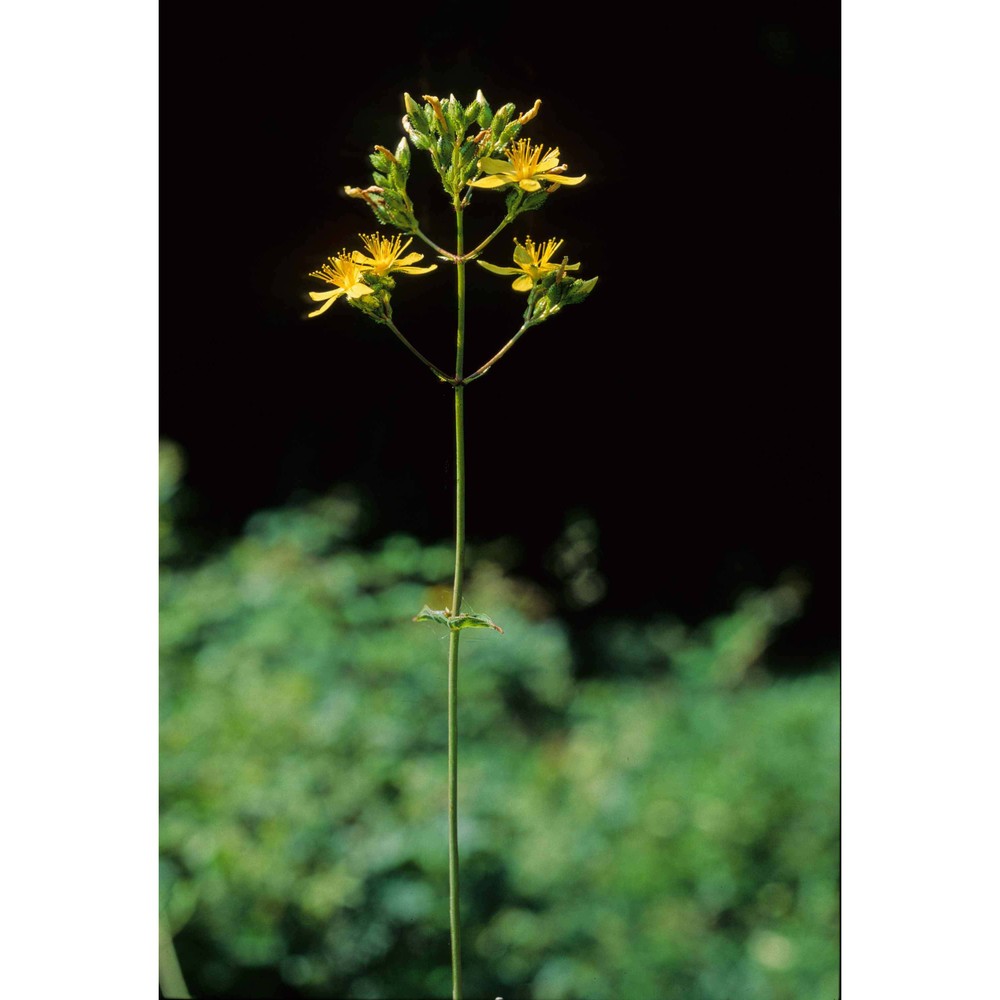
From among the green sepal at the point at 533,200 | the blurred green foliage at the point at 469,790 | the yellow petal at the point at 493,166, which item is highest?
the yellow petal at the point at 493,166

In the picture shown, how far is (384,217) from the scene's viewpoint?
826mm

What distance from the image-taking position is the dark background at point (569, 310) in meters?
1.09

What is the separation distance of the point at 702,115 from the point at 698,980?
37.9 inches

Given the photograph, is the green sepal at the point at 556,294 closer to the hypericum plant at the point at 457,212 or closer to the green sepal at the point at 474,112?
the hypericum plant at the point at 457,212

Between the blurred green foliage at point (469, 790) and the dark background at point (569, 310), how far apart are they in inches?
2.1

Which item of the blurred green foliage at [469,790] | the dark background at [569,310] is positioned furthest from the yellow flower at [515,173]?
the blurred green foliage at [469,790]

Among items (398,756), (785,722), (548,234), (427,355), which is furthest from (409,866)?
(548,234)

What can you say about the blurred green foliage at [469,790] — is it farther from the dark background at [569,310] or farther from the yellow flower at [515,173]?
the yellow flower at [515,173]

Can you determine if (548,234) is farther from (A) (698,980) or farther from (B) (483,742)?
(A) (698,980)

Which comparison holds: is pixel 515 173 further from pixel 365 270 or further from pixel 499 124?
pixel 365 270

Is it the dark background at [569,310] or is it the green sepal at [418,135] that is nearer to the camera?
the green sepal at [418,135]

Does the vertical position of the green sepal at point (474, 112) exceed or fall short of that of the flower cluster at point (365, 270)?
it exceeds it

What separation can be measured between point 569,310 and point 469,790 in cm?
56

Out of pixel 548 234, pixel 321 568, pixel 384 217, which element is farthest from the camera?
pixel 321 568
